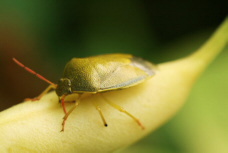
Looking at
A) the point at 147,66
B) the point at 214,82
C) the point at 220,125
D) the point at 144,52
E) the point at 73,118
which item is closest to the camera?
the point at 73,118

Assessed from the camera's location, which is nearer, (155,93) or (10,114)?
(10,114)

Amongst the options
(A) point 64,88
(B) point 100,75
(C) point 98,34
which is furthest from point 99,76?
(C) point 98,34

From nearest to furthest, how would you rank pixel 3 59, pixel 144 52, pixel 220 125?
1. pixel 220 125
2. pixel 3 59
3. pixel 144 52

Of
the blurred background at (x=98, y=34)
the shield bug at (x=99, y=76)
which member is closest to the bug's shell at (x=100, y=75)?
the shield bug at (x=99, y=76)

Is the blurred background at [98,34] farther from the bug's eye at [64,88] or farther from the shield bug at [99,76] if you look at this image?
the bug's eye at [64,88]

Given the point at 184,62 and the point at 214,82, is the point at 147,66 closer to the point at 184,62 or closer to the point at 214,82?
the point at 184,62

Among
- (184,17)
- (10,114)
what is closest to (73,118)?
(10,114)
